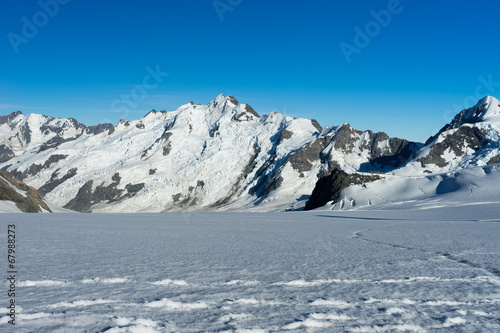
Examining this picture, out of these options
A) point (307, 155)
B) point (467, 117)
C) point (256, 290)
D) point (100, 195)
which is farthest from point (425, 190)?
point (100, 195)

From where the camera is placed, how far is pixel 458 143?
14550 cm

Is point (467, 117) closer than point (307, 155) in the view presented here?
Yes

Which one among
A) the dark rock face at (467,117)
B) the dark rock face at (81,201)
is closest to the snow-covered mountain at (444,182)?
the dark rock face at (467,117)

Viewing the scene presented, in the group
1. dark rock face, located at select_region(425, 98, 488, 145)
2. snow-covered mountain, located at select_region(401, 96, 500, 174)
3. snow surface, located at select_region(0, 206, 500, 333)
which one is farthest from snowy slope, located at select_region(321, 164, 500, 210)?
dark rock face, located at select_region(425, 98, 488, 145)

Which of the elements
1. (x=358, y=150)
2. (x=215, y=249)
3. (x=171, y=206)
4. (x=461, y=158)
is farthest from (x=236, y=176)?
(x=215, y=249)

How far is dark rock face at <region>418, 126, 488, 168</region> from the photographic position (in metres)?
141

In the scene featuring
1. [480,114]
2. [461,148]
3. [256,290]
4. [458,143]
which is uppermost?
[480,114]

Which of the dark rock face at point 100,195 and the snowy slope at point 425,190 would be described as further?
the dark rock face at point 100,195

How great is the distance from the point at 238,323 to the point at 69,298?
2.76 metres

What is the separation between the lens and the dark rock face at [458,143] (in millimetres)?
141000

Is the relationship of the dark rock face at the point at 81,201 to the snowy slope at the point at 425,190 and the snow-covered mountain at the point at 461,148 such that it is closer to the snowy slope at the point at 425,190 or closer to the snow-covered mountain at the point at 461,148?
the snow-covered mountain at the point at 461,148

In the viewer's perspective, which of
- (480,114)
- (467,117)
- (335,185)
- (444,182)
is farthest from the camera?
(467,117)

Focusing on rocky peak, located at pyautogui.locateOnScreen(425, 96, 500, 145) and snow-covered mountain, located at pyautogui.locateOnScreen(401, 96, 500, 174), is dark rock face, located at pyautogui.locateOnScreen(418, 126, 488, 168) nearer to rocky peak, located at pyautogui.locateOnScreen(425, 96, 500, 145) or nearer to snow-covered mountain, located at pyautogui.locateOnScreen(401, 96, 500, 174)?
snow-covered mountain, located at pyautogui.locateOnScreen(401, 96, 500, 174)

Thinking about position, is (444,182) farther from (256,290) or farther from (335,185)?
(256,290)
